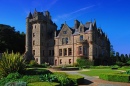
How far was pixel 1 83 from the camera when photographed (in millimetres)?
15039

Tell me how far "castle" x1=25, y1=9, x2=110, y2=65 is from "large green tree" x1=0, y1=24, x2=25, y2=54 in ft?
32.9

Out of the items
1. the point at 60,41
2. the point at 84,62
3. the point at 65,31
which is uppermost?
the point at 65,31

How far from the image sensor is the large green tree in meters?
66.2

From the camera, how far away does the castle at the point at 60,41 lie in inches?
2094

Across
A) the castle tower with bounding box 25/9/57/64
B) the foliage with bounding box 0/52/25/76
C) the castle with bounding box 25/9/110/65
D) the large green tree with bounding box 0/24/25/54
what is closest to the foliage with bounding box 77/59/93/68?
the castle with bounding box 25/9/110/65

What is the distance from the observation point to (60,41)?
190 ft

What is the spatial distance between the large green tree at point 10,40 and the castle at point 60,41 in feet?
32.9

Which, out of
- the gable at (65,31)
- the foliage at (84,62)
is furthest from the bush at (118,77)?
the gable at (65,31)

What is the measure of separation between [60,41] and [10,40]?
1995 centimetres

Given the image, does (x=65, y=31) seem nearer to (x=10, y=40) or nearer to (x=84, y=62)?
(x=84, y=62)

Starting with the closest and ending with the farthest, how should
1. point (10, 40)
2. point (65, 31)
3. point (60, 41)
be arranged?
point (65, 31) → point (60, 41) → point (10, 40)

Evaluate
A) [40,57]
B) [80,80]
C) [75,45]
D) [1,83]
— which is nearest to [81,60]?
[75,45]

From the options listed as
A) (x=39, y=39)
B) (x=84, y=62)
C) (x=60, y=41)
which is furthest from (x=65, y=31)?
(x=84, y=62)

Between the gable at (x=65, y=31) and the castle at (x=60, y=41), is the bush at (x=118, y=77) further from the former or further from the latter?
the gable at (x=65, y=31)
